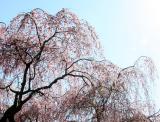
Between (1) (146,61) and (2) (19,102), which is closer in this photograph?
(2) (19,102)

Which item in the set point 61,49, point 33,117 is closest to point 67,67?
point 61,49

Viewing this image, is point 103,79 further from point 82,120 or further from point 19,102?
point 19,102

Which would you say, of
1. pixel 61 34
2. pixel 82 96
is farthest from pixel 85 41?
pixel 82 96

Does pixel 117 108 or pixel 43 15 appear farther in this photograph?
pixel 43 15

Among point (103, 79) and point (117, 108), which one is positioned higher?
point (103, 79)

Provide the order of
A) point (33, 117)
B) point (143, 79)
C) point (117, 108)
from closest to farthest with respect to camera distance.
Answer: point (117, 108)
point (143, 79)
point (33, 117)

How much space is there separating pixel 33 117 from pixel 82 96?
3.66 m

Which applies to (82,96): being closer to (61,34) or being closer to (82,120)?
(82,120)

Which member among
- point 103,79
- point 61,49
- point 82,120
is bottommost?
point 82,120

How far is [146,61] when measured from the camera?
9.92m

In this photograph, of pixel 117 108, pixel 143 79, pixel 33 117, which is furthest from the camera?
pixel 33 117

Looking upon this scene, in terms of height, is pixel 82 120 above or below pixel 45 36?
below

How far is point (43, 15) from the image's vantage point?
32.1 ft

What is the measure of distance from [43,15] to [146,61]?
8.28 ft
